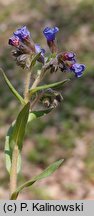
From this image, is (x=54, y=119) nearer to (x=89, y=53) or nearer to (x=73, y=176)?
(x=73, y=176)

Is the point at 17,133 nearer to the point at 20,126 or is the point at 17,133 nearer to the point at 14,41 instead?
the point at 20,126

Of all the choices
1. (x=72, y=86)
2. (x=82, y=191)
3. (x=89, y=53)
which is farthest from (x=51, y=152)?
(x=89, y=53)

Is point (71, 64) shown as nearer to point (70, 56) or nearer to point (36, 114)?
point (70, 56)

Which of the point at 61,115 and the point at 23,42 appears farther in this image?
the point at 61,115

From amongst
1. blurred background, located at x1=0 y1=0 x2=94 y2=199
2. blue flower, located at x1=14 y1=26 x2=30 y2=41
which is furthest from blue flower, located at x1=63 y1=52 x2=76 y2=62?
blurred background, located at x1=0 y1=0 x2=94 y2=199

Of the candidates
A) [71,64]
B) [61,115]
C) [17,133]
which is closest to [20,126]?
[17,133]

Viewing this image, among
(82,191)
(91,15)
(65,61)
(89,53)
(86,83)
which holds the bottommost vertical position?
(82,191)

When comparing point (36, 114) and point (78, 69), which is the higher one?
point (78, 69)
